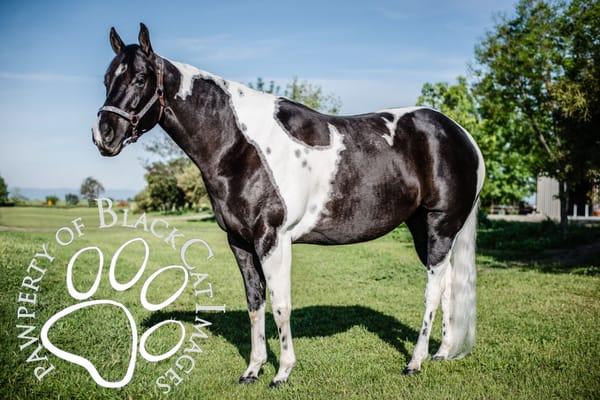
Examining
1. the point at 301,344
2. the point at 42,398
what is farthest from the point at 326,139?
the point at 42,398

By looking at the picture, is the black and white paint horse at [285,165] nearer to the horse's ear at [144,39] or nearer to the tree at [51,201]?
the horse's ear at [144,39]

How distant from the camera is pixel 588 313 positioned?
6.67m

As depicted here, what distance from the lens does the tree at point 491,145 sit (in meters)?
31.2

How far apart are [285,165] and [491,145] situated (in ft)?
99.1

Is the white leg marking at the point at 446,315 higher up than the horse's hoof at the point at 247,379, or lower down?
higher up

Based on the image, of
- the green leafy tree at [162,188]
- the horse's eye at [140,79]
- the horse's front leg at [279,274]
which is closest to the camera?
the horse's eye at [140,79]

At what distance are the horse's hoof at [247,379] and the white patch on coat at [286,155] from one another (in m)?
1.25

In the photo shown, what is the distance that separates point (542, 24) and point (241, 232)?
1366 centimetres

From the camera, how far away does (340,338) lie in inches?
226

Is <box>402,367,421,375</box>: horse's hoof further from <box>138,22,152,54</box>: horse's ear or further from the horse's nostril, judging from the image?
<box>138,22,152,54</box>: horse's ear

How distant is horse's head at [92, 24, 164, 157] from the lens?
3717mm

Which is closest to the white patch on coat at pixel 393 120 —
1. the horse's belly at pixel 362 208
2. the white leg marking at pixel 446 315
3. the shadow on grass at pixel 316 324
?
the horse's belly at pixel 362 208

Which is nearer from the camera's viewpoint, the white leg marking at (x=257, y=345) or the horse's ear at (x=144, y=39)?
the horse's ear at (x=144, y=39)

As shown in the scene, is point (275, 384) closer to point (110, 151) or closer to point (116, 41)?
point (110, 151)
